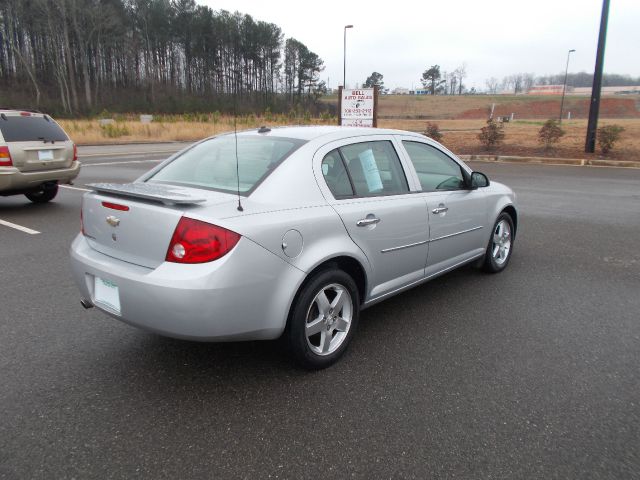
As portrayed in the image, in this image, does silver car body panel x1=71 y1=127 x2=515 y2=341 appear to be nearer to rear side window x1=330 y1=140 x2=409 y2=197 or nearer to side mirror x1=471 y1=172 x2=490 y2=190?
rear side window x1=330 y1=140 x2=409 y2=197

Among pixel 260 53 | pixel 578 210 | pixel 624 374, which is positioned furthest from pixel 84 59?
pixel 624 374

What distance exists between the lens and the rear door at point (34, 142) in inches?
311

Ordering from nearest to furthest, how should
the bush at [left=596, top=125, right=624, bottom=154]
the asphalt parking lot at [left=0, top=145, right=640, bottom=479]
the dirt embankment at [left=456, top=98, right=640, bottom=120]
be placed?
the asphalt parking lot at [left=0, top=145, right=640, bottom=479] < the bush at [left=596, top=125, right=624, bottom=154] < the dirt embankment at [left=456, top=98, right=640, bottom=120]

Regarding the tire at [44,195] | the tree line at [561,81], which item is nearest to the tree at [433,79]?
the tree line at [561,81]

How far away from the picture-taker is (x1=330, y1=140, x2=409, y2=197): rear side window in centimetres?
346

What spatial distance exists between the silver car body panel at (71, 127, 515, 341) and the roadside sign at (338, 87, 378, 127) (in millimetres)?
13351

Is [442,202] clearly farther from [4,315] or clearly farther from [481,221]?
[4,315]

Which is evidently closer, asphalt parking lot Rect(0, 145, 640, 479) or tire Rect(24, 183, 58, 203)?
asphalt parking lot Rect(0, 145, 640, 479)

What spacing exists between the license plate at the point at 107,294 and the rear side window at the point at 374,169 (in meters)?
1.59

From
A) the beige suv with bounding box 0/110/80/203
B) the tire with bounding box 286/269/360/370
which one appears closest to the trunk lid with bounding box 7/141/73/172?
the beige suv with bounding box 0/110/80/203

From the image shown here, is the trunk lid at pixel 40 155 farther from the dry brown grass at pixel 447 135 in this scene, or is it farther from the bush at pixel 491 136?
the bush at pixel 491 136

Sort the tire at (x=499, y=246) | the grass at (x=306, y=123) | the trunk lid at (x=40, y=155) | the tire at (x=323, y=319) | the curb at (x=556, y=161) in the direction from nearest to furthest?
the tire at (x=323, y=319)
the tire at (x=499, y=246)
the trunk lid at (x=40, y=155)
the curb at (x=556, y=161)
the grass at (x=306, y=123)

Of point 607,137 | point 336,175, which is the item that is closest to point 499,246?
point 336,175

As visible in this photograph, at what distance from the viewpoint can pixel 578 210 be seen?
340 inches
